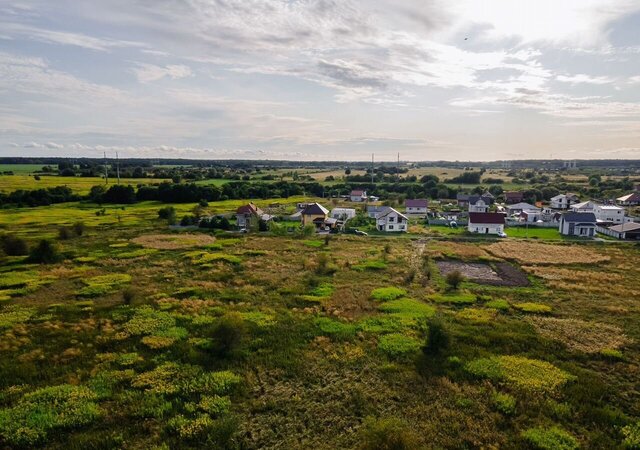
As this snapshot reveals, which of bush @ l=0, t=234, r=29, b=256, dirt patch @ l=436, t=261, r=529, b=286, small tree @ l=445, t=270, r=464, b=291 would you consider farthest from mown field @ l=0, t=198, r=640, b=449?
bush @ l=0, t=234, r=29, b=256

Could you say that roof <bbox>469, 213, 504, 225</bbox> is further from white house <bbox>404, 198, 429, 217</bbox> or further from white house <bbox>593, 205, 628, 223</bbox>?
white house <bbox>593, 205, 628, 223</bbox>

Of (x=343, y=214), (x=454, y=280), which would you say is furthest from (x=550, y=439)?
(x=343, y=214)

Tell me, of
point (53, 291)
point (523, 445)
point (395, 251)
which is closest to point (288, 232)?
point (395, 251)

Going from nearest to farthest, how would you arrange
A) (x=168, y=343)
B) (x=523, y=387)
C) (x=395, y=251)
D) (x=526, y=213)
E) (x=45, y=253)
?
(x=523, y=387), (x=168, y=343), (x=45, y=253), (x=395, y=251), (x=526, y=213)

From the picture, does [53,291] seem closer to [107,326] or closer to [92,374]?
[107,326]

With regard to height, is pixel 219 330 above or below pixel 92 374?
above

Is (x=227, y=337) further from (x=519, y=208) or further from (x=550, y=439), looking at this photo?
(x=519, y=208)

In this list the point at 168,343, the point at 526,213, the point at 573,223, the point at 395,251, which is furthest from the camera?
the point at 526,213
